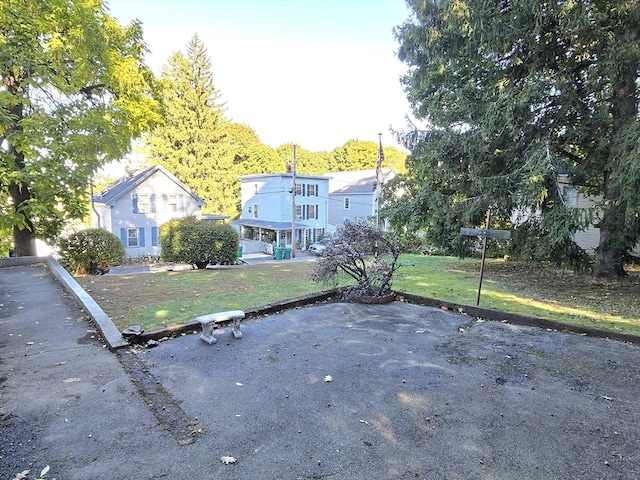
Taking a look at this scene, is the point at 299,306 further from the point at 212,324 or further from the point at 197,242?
the point at 197,242

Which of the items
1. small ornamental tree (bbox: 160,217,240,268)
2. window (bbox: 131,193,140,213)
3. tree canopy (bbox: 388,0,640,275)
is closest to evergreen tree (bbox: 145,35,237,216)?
window (bbox: 131,193,140,213)

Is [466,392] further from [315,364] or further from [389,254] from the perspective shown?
[389,254]

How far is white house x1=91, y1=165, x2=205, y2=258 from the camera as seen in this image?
25.7m

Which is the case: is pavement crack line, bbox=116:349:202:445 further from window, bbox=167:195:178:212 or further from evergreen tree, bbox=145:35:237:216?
evergreen tree, bbox=145:35:237:216

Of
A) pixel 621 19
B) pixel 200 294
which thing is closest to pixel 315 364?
pixel 200 294

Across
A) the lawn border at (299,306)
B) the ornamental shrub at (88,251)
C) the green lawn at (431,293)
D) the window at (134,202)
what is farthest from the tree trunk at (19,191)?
the window at (134,202)

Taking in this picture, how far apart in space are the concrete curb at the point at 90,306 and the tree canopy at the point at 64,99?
1290mm

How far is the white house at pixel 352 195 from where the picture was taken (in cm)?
3591

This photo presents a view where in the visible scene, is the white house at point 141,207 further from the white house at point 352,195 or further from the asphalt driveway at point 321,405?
the asphalt driveway at point 321,405

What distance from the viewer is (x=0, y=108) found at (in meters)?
6.73

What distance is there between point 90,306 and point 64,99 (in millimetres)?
7815

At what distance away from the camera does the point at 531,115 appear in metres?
8.90

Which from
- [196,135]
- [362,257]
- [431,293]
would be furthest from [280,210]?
[362,257]

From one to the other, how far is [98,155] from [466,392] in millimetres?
10808
